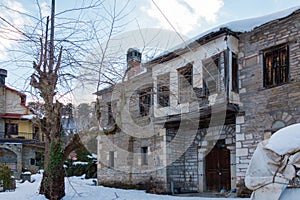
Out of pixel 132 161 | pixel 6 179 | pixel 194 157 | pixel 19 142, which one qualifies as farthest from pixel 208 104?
pixel 19 142

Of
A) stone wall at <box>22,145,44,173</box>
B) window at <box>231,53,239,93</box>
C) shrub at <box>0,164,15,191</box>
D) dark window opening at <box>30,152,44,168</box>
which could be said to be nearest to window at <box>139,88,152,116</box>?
window at <box>231,53,239,93</box>

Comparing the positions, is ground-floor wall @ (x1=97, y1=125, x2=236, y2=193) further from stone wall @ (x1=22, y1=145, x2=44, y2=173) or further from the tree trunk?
stone wall @ (x1=22, y1=145, x2=44, y2=173)

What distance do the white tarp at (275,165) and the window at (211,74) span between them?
637cm

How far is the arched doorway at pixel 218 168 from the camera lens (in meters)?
11.0

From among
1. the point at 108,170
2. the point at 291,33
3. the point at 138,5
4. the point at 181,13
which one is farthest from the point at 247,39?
the point at 108,170

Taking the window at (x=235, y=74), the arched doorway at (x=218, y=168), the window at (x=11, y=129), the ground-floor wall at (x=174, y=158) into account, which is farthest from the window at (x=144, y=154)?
the window at (x=11, y=129)

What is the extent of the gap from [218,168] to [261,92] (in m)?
3.48

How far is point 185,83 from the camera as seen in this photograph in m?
10.7

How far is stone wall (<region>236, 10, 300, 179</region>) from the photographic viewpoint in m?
8.51

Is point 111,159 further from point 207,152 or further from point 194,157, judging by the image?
point 207,152

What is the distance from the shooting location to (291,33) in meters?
8.66

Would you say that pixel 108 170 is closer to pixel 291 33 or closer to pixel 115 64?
pixel 115 64

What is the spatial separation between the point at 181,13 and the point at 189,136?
563cm

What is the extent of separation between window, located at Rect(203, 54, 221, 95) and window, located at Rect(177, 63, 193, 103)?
0.53 m
